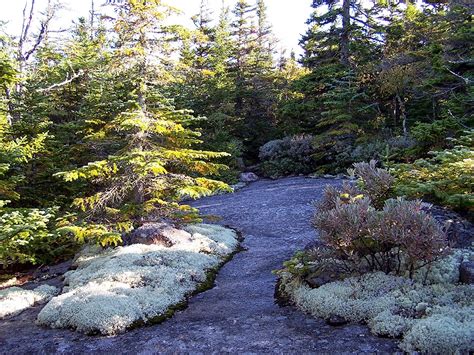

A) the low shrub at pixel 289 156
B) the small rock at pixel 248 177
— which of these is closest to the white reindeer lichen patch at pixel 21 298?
the small rock at pixel 248 177

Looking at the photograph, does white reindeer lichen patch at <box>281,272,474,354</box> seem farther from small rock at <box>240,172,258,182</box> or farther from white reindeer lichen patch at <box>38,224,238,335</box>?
small rock at <box>240,172,258,182</box>

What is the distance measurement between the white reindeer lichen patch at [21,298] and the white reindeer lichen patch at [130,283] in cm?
38

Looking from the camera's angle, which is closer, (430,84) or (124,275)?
(124,275)

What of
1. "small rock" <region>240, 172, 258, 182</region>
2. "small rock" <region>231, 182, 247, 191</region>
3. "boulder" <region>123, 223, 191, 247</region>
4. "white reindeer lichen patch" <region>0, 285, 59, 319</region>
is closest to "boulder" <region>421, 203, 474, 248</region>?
"boulder" <region>123, 223, 191, 247</region>

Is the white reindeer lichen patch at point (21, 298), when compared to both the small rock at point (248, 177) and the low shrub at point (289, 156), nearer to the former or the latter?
the small rock at point (248, 177)

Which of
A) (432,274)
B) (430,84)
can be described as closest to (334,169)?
(430,84)

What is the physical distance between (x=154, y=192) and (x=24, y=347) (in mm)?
5024

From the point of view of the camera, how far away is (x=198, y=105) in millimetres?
22938

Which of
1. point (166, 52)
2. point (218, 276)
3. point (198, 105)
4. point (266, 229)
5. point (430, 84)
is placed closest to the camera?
point (218, 276)

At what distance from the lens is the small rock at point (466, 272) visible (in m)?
4.82

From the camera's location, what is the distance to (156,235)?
855 centimetres

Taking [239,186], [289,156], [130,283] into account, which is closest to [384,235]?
[130,283]

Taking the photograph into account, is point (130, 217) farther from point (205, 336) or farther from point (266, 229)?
point (205, 336)

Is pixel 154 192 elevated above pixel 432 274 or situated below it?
above
